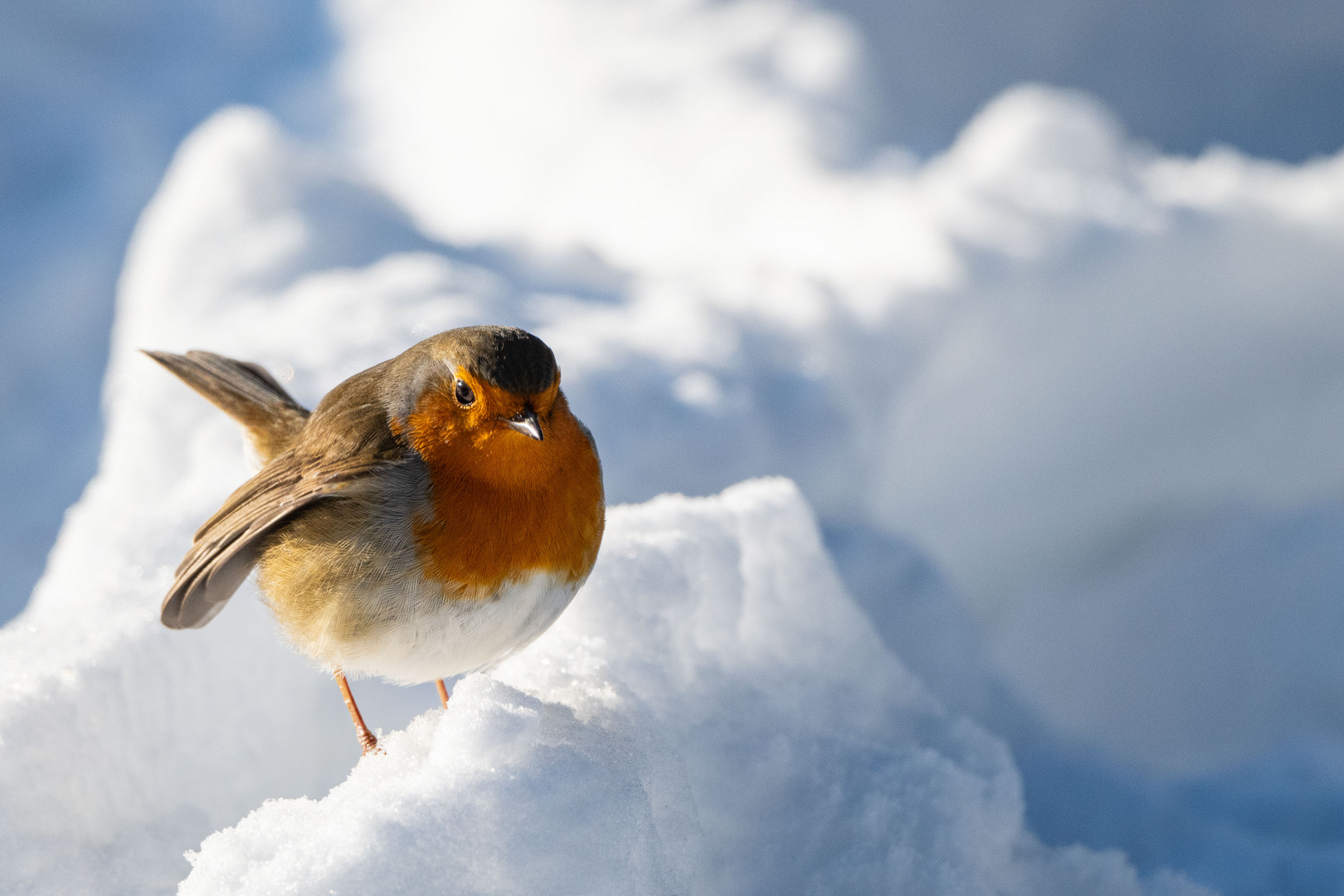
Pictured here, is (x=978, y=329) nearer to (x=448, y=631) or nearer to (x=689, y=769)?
(x=689, y=769)

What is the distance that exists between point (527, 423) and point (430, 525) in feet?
0.74

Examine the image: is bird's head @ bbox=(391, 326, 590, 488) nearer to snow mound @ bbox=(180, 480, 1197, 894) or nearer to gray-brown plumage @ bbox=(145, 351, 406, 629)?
gray-brown plumage @ bbox=(145, 351, 406, 629)

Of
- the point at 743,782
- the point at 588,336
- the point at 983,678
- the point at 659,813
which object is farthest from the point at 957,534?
the point at 659,813

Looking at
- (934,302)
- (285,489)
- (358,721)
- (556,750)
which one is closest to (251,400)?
(285,489)

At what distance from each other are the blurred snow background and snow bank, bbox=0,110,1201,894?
1.21 feet

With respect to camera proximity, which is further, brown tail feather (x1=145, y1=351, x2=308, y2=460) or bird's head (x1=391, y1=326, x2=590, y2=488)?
brown tail feather (x1=145, y1=351, x2=308, y2=460)

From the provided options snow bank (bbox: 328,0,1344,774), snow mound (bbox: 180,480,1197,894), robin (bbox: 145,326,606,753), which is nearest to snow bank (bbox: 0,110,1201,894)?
snow mound (bbox: 180,480,1197,894)

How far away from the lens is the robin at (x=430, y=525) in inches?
60.9

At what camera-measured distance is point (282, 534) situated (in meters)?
1.68

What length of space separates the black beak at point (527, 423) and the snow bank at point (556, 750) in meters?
0.37

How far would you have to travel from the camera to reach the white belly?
1549mm

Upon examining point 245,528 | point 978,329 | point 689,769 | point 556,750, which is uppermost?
point 978,329

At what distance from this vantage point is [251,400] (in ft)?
7.10

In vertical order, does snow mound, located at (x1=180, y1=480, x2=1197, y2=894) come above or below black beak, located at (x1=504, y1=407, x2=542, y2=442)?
below
